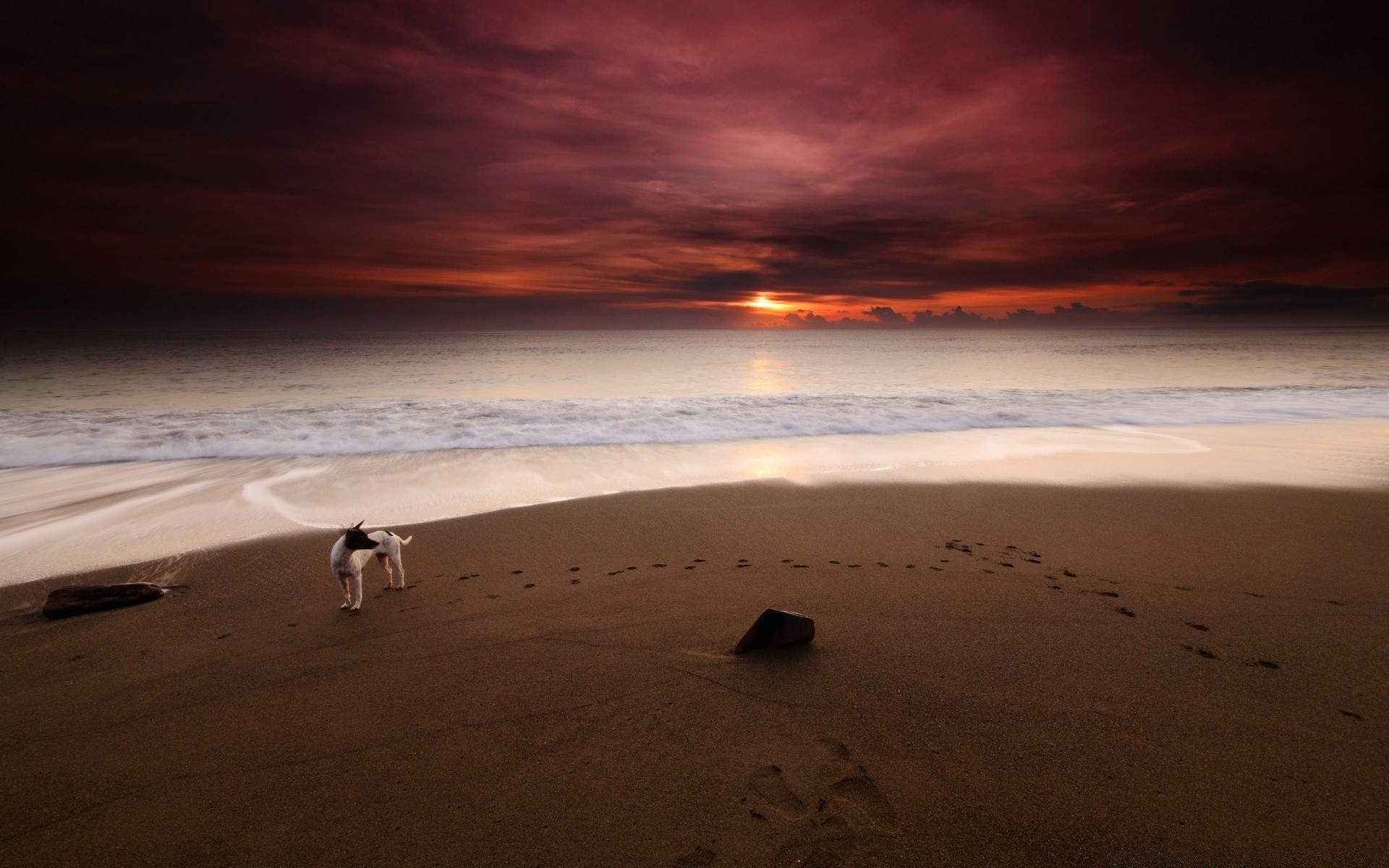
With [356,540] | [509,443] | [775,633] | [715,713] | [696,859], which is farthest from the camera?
[509,443]

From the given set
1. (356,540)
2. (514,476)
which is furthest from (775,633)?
(514,476)

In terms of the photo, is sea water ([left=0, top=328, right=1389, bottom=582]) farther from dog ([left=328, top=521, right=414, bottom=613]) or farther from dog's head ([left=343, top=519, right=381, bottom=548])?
dog's head ([left=343, top=519, right=381, bottom=548])

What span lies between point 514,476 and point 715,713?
21.4ft

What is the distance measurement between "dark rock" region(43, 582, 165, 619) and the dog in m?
1.51

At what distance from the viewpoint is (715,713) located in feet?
9.87

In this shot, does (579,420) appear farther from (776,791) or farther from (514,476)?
(776,791)

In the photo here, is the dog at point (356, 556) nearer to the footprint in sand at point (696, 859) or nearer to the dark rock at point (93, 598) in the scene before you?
the dark rock at point (93, 598)

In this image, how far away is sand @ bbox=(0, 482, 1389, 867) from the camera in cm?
→ 231

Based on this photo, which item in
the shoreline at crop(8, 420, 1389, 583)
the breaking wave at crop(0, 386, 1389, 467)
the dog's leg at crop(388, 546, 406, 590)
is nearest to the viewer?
the dog's leg at crop(388, 546, 406, 590)

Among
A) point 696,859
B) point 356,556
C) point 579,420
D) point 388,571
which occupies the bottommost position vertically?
point 696,859

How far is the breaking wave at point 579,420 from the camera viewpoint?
11352 mm

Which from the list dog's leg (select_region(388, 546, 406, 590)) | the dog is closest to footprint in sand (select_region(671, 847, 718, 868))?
the dog

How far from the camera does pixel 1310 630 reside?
381 cm

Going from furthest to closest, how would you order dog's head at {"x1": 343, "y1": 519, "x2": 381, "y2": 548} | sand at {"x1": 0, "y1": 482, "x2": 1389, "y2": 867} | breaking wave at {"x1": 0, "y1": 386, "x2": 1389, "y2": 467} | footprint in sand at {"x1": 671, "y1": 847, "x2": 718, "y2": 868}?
breaking wave at {"x1": 0, "y1": 386, "x2": 1389, "y2": 467} < dog's head at {"x1": 343, "y1": 519, "x2": 381, "y2": 548} < sand at {"x1": 0, "y1": 482, "x2": 1389, "y2": 867} < footprint in sand at {"x1": 671, "y1": 847, "x2": 718, "y2": 868}
